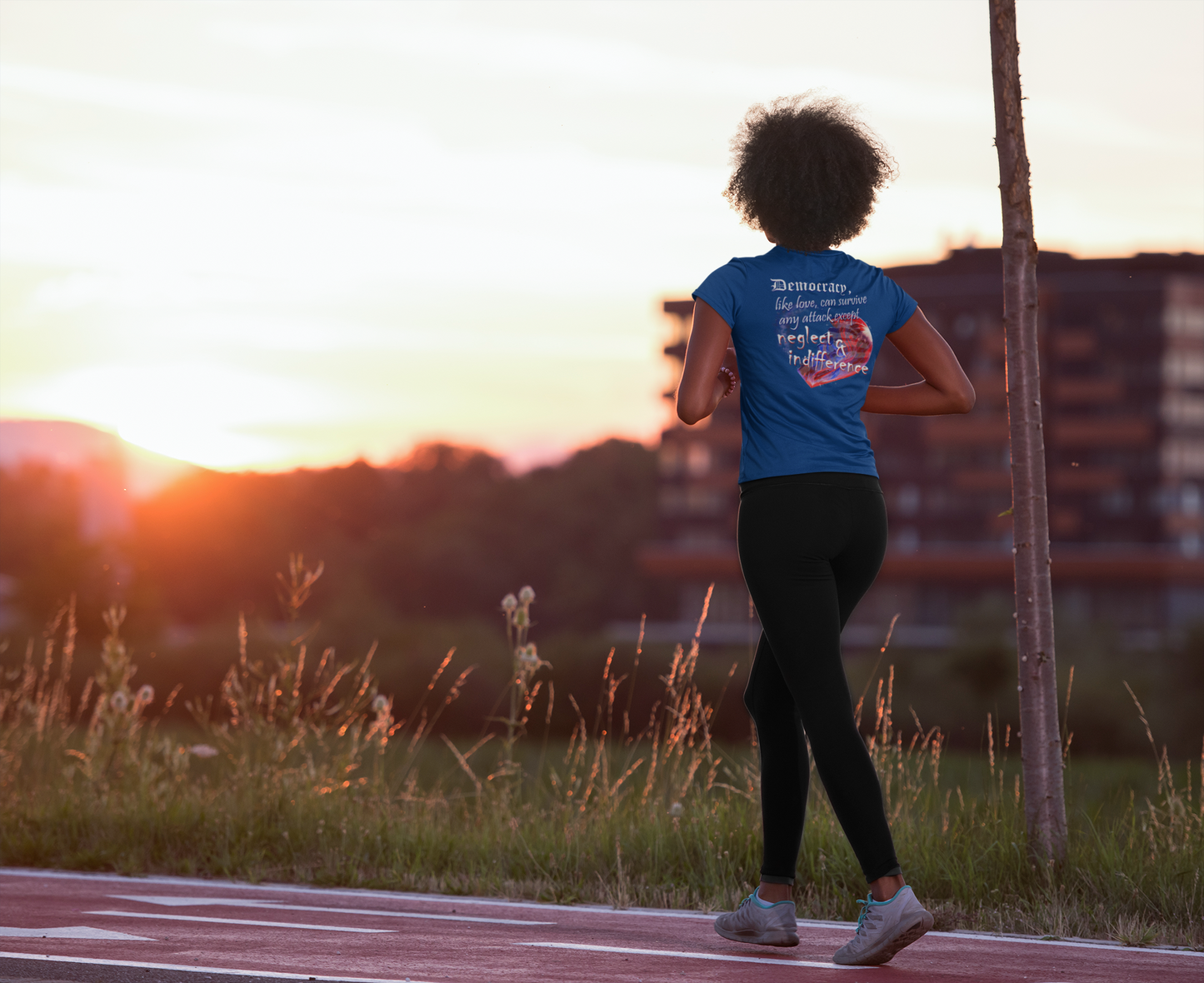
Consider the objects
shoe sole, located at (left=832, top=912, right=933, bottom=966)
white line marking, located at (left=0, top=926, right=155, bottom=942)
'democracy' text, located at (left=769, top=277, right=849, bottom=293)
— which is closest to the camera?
shoe sole, located at (left=832, top=912, right=933, bottom=966)

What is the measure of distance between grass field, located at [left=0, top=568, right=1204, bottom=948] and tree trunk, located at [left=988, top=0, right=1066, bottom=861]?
0.26m

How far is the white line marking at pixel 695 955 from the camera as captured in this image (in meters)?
4.09

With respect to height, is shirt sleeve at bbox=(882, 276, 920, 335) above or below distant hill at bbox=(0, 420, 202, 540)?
below

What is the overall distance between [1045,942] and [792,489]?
1729 millimetres

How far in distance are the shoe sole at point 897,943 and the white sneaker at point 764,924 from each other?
0.33 meters

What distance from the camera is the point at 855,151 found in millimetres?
4293

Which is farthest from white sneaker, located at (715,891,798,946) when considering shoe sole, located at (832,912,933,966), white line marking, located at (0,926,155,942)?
white line marking, located at (0,926,155,942)

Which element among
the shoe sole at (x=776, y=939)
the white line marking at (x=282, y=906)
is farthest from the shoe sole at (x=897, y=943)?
the white line marking at (x=282, y=906)

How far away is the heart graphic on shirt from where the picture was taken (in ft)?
13.3

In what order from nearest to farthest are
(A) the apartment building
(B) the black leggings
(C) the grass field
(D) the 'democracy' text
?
Result: (B) the black leggings → (D) the 'democracy' text → (C) the grass field → (A) the apartment building

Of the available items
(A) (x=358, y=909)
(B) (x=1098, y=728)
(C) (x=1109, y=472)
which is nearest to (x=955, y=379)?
(A) (x=358, y=909)

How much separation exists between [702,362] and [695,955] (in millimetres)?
1585

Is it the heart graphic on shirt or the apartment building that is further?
the apartment building

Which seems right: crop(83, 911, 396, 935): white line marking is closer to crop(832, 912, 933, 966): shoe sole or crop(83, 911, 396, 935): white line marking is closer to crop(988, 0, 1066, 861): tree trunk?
crop(832, 912, 933, 966): shoe sole
